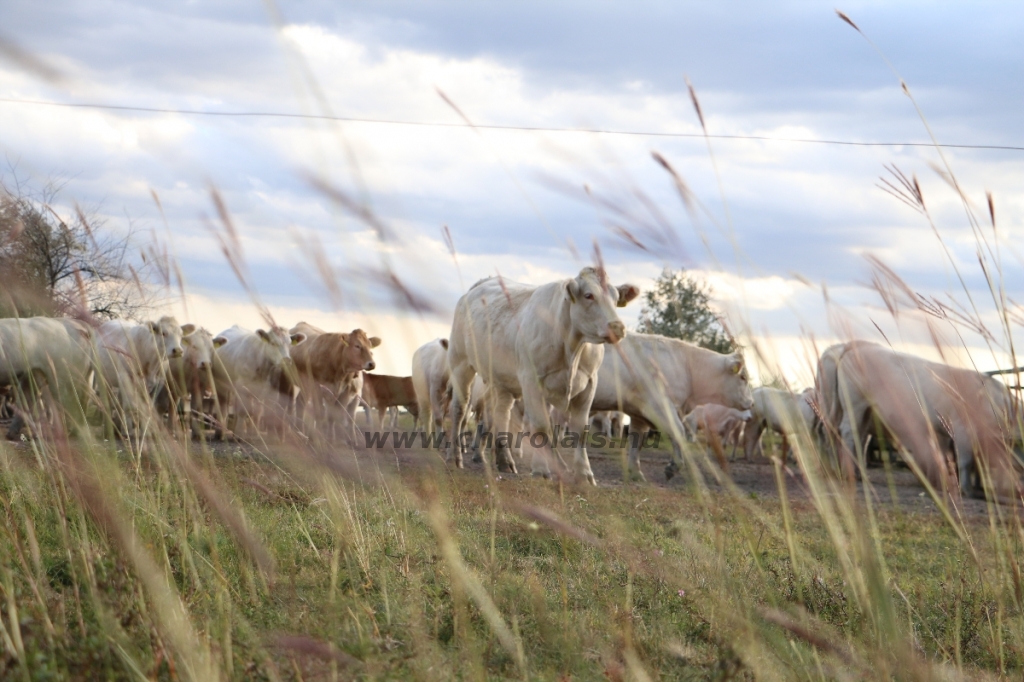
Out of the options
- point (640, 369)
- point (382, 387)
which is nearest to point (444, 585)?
point (640, 369)

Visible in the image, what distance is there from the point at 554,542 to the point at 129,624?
3244mm

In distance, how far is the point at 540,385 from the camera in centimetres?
568

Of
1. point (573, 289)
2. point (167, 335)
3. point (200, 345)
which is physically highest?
point (573, 289)

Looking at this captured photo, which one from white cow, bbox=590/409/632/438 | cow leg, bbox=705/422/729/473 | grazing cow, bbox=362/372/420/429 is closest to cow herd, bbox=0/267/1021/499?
cow leg, bbox=705/422/729/473

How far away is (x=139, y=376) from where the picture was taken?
12.0 ft

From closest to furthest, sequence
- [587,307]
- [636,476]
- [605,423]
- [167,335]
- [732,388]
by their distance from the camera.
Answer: [587,307]
[167,335]
[636,476]
[732,388]
[605,423]

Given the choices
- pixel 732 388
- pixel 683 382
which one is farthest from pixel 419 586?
pixel 732 388

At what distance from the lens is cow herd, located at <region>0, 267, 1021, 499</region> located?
2.74 m

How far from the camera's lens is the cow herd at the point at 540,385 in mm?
2740

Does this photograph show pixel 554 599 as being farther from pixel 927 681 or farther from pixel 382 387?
pixel 382 387

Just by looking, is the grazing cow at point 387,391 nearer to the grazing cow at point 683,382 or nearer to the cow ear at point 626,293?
the grazing cow at point 683,382

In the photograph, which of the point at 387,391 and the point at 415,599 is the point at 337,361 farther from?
the point at 415,599

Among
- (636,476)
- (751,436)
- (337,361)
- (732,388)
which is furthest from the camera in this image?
(751,436)

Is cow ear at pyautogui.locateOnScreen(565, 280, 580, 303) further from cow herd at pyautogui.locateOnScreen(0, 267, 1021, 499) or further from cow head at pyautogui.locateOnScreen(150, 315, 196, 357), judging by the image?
cow head at pyautogui.locateOnScreen(150, 315, 196, 357)
